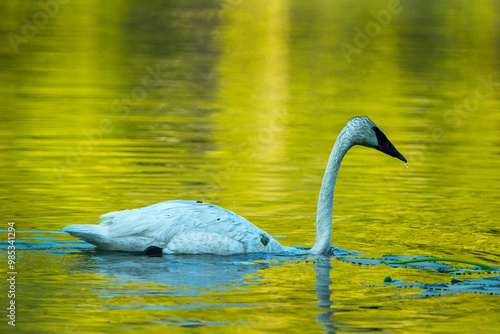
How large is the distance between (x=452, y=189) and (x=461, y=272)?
5.04 metres

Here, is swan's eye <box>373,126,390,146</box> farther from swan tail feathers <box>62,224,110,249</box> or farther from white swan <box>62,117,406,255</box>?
swan tail feathers <box>62,224,110,249</box>

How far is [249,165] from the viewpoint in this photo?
17469 millimetres

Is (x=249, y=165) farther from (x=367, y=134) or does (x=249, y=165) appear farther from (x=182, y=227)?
(x=182, y=227)

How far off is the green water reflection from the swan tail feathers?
0.62ft

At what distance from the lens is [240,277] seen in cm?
1061

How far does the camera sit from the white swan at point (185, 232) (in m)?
11.4

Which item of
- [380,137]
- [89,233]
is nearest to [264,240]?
[380,137]

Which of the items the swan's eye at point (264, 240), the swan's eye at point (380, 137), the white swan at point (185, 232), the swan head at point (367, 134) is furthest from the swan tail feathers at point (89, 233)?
the swan's eye at point (380, 137)

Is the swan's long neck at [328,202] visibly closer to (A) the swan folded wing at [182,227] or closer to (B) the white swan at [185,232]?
(B) the white swan at [185,232]

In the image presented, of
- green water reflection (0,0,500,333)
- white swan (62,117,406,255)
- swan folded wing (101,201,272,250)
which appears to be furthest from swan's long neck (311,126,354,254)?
swan folded wing (101,201,272,250)

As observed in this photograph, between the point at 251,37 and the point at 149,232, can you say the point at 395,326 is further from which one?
the point at 251,37

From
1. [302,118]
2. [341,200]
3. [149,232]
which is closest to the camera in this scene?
[149,232]

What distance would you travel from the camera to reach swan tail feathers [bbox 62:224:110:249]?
11.1m

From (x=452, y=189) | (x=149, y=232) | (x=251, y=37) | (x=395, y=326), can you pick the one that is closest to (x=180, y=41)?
(x=251, y=37)
